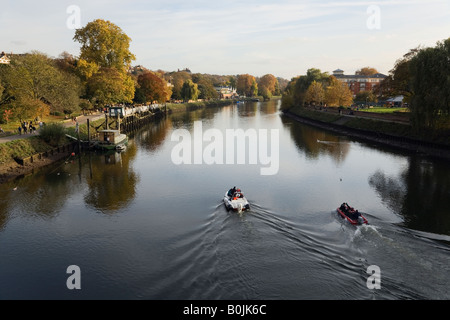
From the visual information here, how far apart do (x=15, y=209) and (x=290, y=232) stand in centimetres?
2497

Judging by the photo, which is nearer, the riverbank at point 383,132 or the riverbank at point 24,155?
the riverbank at point 24,155

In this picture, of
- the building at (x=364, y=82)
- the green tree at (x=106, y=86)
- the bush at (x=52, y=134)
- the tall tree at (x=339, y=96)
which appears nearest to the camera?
the bush at (x=52, y=134)

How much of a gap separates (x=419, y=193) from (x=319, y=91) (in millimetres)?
84250

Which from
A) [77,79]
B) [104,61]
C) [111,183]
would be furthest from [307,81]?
[111,183]

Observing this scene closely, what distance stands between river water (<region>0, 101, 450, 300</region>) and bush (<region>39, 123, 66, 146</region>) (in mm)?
8448

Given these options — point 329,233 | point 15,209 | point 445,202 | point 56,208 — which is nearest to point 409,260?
point 329,233

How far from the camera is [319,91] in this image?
4473 inches

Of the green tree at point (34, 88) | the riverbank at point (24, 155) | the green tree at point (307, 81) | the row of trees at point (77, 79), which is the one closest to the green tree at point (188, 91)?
the row of trees at point (77, 79)

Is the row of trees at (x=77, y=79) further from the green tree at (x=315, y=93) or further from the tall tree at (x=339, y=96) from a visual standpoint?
the tall tree at (x=339, y=96)

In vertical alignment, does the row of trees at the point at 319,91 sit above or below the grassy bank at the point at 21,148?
above

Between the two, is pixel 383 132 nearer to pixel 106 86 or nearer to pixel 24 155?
pixel 106 86

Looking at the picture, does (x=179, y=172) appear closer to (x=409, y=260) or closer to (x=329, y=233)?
(x=329, y=233)

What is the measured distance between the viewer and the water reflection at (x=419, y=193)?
27.2 metres

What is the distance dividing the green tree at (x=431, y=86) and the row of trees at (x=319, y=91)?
152 feet
